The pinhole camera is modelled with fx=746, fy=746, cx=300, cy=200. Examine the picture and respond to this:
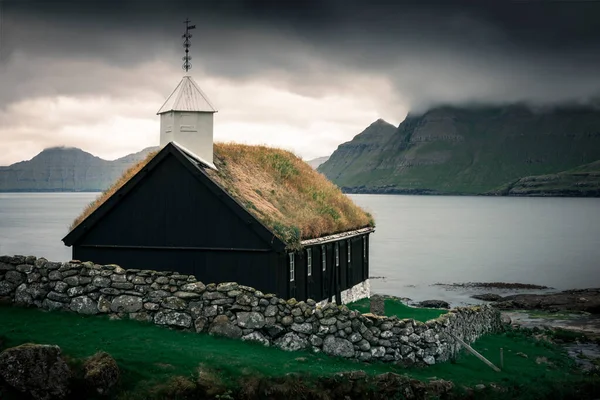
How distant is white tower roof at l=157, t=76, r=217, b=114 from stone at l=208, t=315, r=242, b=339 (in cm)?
1079

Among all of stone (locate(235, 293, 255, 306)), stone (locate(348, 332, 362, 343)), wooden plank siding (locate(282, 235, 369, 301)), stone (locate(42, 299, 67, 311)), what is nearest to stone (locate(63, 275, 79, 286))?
stone (locate(42, 299, 67, 311))

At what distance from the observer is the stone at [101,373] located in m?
16.8

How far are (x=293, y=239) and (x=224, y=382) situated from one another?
9.43 meters

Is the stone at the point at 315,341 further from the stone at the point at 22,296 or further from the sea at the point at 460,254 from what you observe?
the sea at the point at 460,254

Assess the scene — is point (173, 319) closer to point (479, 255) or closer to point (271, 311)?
point (271, 311)

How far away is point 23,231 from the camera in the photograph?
13312cm

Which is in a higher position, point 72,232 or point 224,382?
point 72,232

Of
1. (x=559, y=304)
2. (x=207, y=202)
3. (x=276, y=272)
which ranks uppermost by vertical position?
(x=207, y=202)

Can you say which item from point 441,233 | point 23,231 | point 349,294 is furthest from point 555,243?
point 349,294

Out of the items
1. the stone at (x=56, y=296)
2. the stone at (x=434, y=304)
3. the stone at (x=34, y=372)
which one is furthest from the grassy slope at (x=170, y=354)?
the stone at (x=434, y=304)

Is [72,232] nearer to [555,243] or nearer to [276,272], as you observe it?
[276,272]

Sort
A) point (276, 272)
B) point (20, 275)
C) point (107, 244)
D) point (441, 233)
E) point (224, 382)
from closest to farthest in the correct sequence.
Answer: point (224, 382) → point (20, 275) → point (276, 272) → point (107, 244) → point (441, 233)

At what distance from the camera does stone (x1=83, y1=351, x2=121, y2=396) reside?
16.8 metres

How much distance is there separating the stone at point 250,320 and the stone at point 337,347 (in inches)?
77.8
